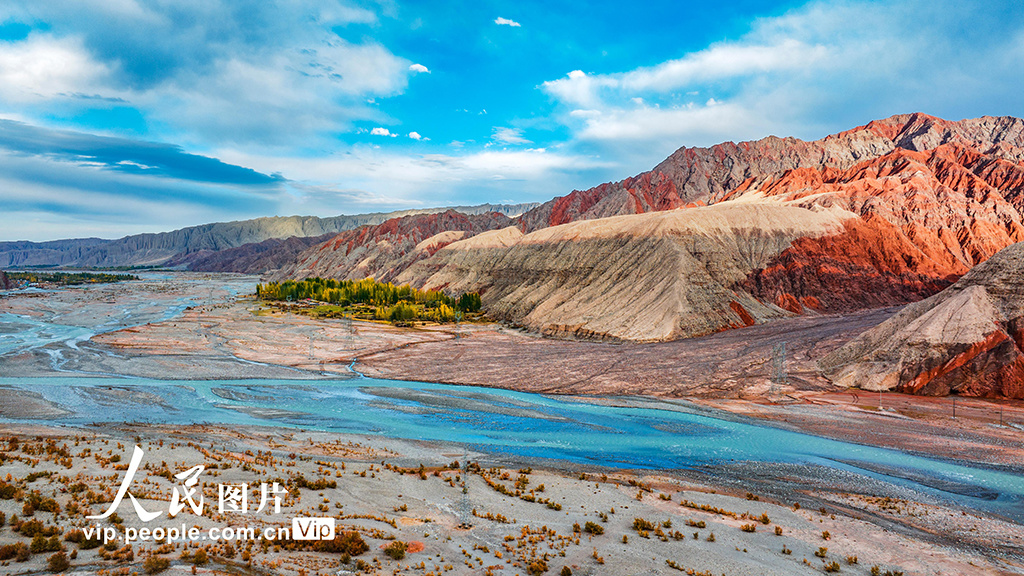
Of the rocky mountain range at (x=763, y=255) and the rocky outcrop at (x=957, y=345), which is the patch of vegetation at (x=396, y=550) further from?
the rocky mountain range at (x=763, y=255)

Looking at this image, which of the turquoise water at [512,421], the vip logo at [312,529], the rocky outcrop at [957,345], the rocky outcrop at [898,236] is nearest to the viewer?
the vip logo at [312,529]

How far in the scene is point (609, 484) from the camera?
93.4ft

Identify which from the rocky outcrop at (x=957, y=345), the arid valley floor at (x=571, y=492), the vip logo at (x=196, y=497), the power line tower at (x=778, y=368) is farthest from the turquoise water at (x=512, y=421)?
the rocky outcrop at (x=957, y=345)

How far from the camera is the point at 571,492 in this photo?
27016mm

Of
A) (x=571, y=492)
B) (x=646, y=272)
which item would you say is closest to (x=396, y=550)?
A: (x=571, y=492)

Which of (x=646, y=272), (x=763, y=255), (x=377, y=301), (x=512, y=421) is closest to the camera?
(x=512, y=421)

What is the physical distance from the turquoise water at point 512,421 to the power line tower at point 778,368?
38.7 feet

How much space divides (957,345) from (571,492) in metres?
43.0

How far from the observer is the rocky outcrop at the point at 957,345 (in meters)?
46.7

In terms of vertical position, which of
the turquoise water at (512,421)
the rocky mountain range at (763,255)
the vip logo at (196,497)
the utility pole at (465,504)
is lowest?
the turquoise water at (512,421)

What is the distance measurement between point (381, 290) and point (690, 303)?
86.2 m

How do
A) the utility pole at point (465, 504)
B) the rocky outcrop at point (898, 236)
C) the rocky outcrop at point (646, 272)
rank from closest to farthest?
the utility pole at point (465, 504), the rocky outcrop at point (646, 272), the rocky outcrop at point (898, 236)

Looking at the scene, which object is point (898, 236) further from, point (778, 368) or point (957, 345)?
point (778, 368)

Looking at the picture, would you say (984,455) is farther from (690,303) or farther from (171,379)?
(171,379)
